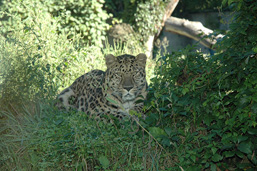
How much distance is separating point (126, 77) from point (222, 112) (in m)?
1.71

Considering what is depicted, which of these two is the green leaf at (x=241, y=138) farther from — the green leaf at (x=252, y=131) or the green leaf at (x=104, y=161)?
the green leaf at (x=104, y=161)

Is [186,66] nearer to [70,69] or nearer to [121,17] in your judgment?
[70,69]

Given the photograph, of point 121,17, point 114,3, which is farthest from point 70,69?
point 114,3

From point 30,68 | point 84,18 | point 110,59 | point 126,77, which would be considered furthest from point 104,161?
point 84,18

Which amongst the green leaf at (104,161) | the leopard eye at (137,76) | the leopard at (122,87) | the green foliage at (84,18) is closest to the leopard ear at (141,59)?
the leopard at (122,87)

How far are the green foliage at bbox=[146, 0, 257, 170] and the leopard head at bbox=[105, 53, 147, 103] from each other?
0.81 metres

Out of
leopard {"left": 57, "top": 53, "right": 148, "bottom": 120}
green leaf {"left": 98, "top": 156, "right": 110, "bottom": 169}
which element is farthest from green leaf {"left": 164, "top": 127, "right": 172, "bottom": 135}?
leopard {"left": 57, "top": 53, "right": 148, "bottom": 120}

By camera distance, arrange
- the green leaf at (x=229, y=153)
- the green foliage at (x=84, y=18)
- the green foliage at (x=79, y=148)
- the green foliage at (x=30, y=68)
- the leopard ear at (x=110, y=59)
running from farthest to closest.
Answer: the green foliage at (x=84, y=18), the green foliage at (x=30, y=68), the leopard ear at (x=110, y=59), the green foliage at (x=79, y=148), the green leaf at (x=229, y=153)

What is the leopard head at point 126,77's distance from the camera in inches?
187

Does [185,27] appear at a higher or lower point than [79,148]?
higher

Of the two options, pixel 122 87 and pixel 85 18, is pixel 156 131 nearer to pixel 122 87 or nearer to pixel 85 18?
pixel 122 87

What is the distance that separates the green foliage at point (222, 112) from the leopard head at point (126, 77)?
0.81 metres

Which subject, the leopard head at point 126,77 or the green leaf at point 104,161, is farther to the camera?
the leopard head at point 126,77

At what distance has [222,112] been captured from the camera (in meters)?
3.43
